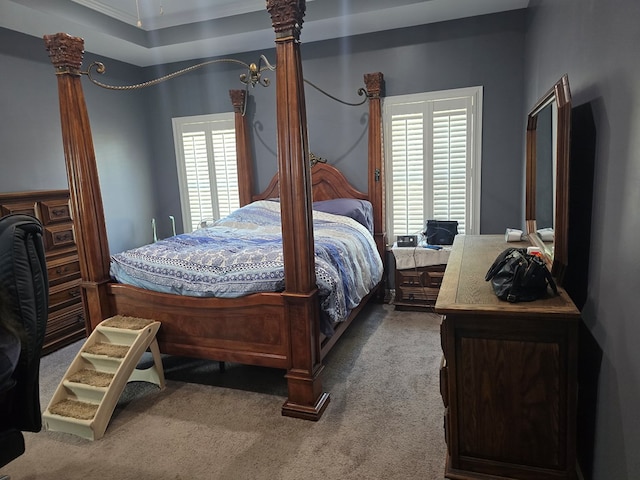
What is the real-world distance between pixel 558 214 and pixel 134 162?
459cm

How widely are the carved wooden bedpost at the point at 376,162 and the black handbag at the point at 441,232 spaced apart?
479 millimetres

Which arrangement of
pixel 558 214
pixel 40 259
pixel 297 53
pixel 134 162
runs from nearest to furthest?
1. pixel 40 259
2. pixel 558 214
3. pixel 297 53
4. pixel 134 162

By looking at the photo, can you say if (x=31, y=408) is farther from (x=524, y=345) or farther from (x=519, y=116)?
(x=519, y=116)

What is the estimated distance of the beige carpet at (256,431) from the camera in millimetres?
2049

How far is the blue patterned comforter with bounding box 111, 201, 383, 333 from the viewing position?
2568 millimetres

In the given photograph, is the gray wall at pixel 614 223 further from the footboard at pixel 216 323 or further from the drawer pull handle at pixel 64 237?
the drawer pull handle at pixel 64 237

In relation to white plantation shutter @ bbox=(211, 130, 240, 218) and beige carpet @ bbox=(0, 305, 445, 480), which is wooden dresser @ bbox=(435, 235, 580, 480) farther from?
white plantation shutter @ bbox=(211, 130, 240, 218)

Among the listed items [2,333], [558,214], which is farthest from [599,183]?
[2,333]

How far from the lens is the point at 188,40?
432 centimetres

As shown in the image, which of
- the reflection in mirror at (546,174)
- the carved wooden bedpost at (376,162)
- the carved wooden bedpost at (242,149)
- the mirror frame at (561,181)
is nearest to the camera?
the mirror frame at (561,181)

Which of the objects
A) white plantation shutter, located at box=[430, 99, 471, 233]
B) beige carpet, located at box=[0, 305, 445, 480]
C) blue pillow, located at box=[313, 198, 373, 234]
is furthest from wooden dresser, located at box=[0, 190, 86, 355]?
white plantation shutter, located at box=[430, 99, 471, 233]

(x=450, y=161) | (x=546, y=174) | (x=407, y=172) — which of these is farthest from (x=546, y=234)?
(x=407, y=172)

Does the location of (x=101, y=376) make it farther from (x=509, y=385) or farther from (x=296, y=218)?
(x=509, y=385)

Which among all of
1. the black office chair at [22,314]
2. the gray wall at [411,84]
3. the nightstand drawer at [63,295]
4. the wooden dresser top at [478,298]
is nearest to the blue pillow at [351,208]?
the gray wall at [411,84]
